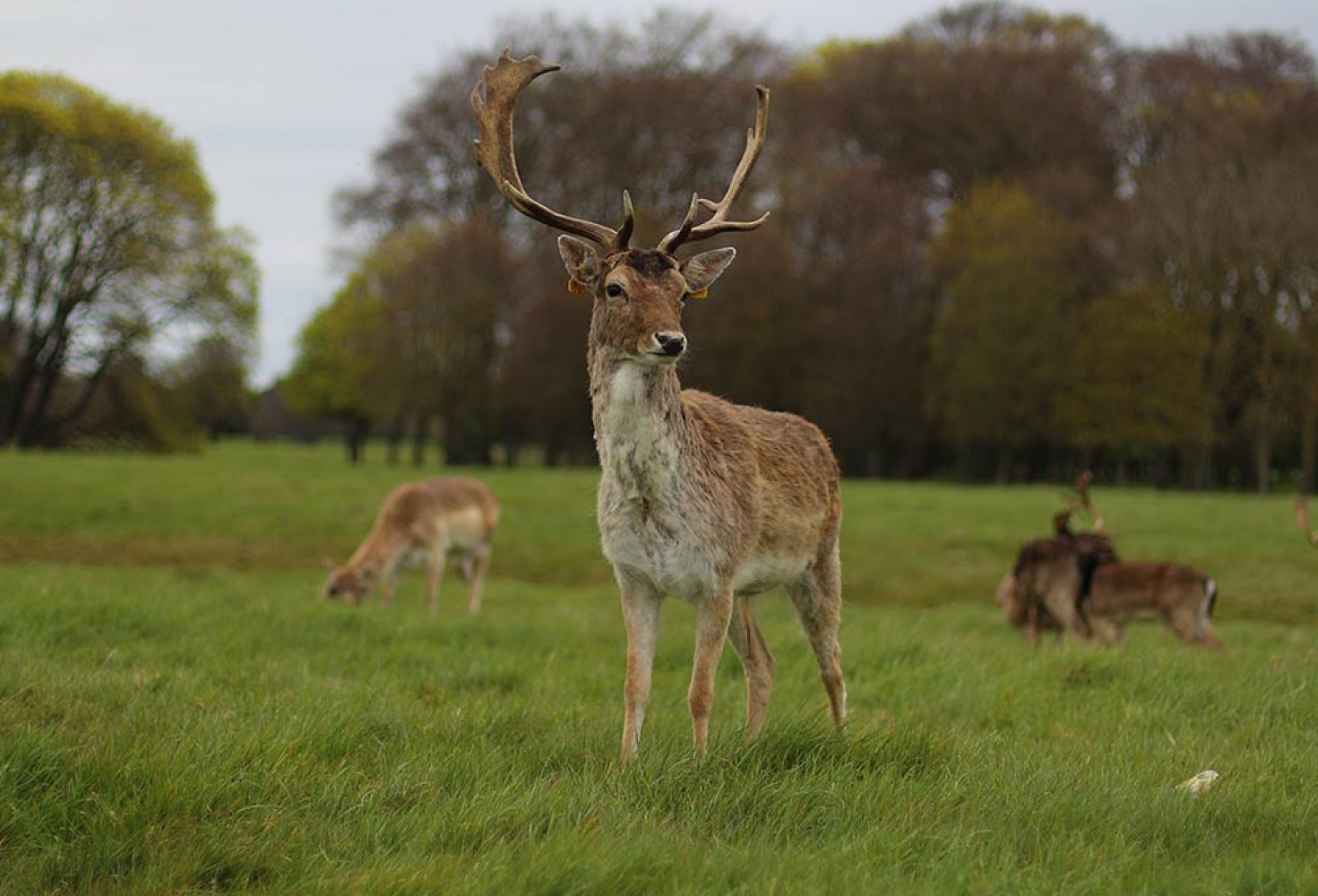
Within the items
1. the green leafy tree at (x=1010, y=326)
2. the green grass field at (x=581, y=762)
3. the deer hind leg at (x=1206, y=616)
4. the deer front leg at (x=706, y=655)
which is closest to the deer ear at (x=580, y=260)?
the green grass field at (x=581, y=762)

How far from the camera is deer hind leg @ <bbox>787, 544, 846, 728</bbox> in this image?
21.2 feet

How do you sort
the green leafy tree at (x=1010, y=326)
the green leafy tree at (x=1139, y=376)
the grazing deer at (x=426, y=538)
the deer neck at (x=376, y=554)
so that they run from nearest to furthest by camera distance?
1. the grazing deer at (x=426, y=538)
2. the deer neck at (x=376, y=554)
3. the green leafy tree at (x=1139, y=376)
4. the green leafy tree at (x=1010, y=326)

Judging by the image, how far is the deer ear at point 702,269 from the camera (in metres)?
5.90

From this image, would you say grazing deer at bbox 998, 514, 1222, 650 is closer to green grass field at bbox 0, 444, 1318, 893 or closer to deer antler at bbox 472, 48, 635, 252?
green grass field at bbox 0, 444, 1318, 893

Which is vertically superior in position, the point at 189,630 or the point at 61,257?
the point at 61,257

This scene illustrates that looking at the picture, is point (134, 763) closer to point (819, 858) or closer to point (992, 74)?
point (819, 858)

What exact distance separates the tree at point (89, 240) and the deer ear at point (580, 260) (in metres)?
33.0

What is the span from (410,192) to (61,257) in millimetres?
13477

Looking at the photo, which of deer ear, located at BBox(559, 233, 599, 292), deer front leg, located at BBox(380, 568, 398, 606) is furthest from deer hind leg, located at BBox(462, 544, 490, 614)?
deer ear, located at BBox(559, 233, 599, 292)

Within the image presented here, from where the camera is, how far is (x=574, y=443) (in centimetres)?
4484

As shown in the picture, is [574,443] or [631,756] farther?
[574,443]

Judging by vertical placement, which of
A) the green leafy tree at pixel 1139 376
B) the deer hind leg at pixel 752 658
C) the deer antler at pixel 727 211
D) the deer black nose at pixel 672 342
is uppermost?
the green leafy tree at pixel 1139 376

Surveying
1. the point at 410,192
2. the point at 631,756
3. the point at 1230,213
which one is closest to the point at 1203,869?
the point at 631,756

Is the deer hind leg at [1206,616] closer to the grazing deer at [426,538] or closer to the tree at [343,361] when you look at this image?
the grazing deer at [426,538]
